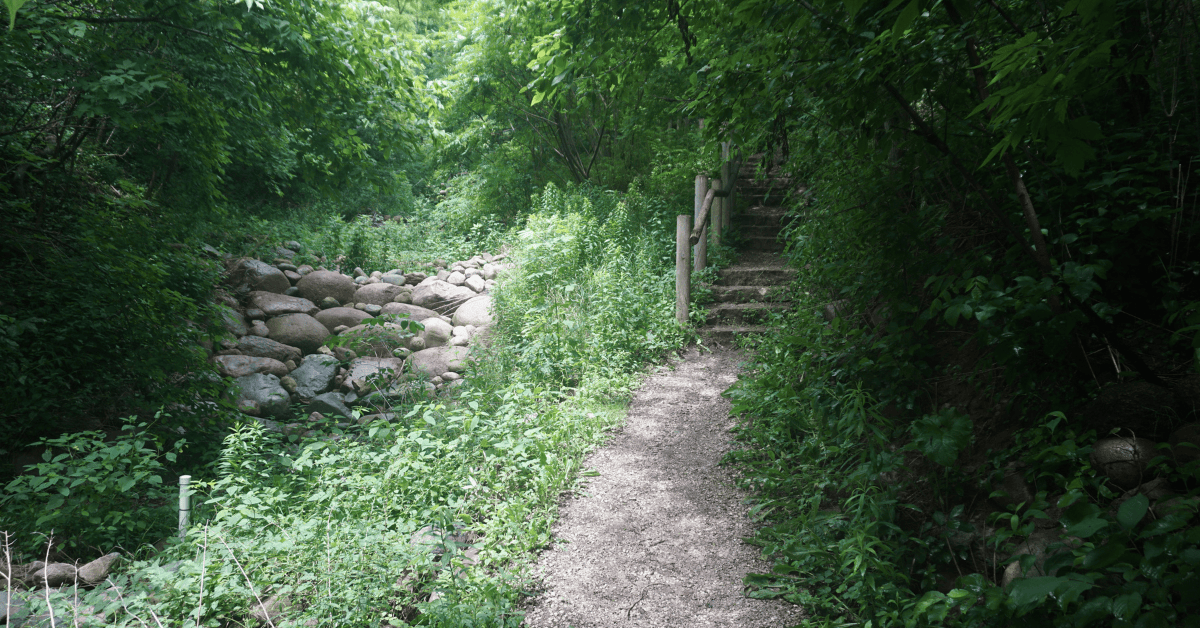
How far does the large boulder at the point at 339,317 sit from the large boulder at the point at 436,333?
1170mm

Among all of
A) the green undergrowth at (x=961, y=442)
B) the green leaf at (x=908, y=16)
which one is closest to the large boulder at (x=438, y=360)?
the green undergrowth at (x=961, y=442)

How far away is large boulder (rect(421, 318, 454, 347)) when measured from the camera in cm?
877

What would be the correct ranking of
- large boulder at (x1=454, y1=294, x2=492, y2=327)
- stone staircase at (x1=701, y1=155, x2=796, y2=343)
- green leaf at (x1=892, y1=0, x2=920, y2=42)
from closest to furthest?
green leaf at (x1=892, y1=0, x2=920, y2=42) → stone staircase at (x1=701, y1=155, x2=796, y2=343) → large boulder at (x1=454, y1=294, x2=492, y2=327)

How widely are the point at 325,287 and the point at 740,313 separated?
23.8 ft

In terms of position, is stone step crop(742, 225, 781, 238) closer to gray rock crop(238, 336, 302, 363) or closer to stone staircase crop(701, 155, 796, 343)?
stone staircase crop(701, 155, 796, 343)

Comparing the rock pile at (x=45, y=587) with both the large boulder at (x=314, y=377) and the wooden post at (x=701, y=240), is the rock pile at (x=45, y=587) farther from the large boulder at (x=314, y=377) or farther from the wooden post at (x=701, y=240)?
the wooden post at (x=701, y=240)

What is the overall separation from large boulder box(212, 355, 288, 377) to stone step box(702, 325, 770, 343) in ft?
18.1

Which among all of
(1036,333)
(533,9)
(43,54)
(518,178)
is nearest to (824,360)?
(1036,333)

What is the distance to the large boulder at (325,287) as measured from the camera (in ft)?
33.3

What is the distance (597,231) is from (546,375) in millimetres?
4168

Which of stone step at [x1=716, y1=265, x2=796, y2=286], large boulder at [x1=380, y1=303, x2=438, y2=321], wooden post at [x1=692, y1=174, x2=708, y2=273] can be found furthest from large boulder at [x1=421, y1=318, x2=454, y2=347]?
stone step at [x1=716, y1=265, x2=796, y2=286]

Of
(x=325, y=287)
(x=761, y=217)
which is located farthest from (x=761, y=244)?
(x=325, y=287)

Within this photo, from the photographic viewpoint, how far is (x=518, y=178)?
14328 mm

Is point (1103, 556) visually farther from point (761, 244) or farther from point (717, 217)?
point (761, 244)
